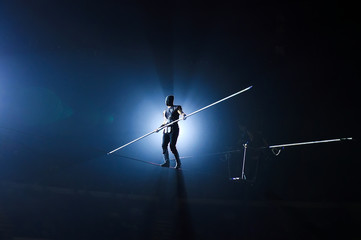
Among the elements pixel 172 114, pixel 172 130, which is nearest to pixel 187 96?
pixel 172 114

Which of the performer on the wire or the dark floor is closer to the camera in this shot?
the dark floor

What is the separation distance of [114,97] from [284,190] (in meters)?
4.57

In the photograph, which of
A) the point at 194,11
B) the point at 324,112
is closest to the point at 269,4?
the point at 194,11

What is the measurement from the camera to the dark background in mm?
4830

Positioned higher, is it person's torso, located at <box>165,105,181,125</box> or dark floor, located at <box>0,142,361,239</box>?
person's torso, located at <box>165,105,181,125</box>

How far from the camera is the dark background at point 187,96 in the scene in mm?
4830

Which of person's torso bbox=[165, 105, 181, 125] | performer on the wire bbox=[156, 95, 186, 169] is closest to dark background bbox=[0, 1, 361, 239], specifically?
performer on the wire bbox=[156, 95, 186, 169]

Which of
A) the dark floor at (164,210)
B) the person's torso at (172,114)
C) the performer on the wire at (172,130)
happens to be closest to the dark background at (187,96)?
the dark floor at (164,210)

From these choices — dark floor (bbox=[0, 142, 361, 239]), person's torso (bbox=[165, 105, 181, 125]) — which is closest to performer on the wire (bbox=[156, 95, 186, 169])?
person's torso (bbox=[165, 105, 181, 125])

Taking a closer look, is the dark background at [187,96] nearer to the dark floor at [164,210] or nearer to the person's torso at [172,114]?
the dark floor at [164,210]

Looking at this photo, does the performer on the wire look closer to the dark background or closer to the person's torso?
the person's torso

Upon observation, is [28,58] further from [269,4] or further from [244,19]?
[269,4]

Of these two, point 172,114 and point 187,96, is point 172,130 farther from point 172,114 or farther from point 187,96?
point 187,96

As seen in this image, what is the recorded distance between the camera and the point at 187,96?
6992 mm
